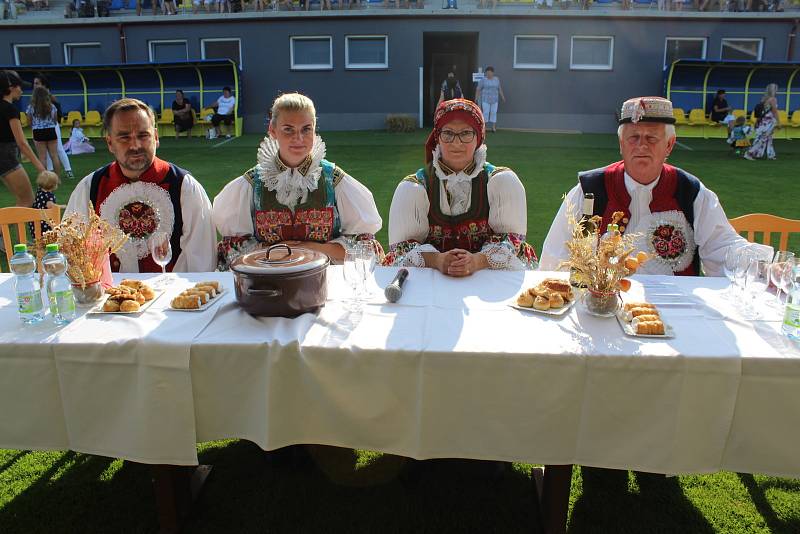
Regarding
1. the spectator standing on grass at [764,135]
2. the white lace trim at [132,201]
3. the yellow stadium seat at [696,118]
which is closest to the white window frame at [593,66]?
the yellow stadium seat at [696,118]

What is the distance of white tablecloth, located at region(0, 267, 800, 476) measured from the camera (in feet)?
6.08

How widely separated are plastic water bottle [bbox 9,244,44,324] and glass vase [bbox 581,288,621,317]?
2036 millimetres

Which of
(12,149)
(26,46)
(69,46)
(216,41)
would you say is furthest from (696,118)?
(26,46)

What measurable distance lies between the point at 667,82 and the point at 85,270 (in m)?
18.3

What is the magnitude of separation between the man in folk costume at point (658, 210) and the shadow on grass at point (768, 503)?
1072 mm

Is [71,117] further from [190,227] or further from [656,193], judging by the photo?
[656,193]

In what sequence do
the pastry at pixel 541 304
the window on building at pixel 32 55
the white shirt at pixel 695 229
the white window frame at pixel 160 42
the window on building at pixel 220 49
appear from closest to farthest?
1. the pastry at pixel 541 304
2. the white shirt at pixel 695 229
3. the window on building at pixel 220 49
4. the white window frame at pixel 160 42
5. the window on building at pixel 32 55

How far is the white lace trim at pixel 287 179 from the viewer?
3.35 m

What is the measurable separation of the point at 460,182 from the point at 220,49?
61.5 ft

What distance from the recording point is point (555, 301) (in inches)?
88.4

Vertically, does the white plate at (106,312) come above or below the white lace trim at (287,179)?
below

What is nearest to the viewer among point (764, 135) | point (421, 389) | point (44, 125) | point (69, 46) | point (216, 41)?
point (421, 389)

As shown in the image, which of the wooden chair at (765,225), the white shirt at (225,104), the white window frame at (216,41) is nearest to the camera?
the wooden chair at (765,225)

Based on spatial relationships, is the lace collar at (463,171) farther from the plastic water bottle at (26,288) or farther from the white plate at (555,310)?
the plastic water bottle at (26,288)
